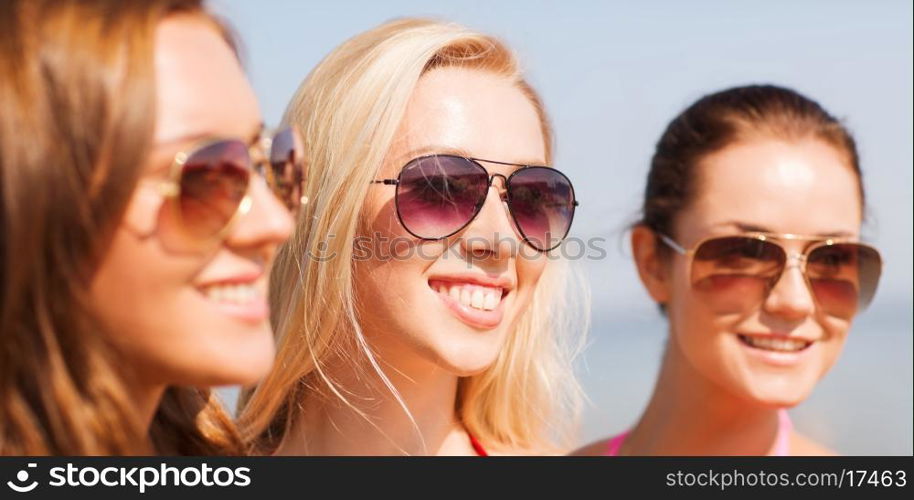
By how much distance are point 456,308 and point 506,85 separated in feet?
2.78

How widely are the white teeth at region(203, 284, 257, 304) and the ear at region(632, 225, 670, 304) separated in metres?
1.91

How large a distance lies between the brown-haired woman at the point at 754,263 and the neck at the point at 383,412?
2.75 ft

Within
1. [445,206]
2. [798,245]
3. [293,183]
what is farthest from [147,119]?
[798,245]

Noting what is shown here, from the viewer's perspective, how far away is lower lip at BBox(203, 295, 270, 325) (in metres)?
2.13

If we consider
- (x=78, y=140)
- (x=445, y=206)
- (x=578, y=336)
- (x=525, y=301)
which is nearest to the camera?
(x=78, y=140)

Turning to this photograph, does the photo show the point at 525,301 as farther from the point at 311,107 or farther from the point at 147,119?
the point at 147,119

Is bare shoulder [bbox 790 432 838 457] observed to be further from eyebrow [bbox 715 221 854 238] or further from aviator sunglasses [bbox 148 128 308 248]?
aviator sunglasses [bbox 148 128 308 248]

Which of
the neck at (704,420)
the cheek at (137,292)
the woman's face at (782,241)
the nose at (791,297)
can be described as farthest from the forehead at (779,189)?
the cheek at (137,292)

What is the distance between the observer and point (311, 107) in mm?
3621

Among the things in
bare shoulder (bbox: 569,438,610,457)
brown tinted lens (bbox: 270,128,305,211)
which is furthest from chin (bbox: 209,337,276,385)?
bare shoulder (bbox: 569,438,610,457)

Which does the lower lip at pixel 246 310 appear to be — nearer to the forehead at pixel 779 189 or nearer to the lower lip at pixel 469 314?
the lower lip at pixel 469 314

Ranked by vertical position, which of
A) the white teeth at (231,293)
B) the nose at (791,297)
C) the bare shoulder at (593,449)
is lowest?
A: the bare shoulder at (593,449)

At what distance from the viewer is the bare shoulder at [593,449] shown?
13.2 ft

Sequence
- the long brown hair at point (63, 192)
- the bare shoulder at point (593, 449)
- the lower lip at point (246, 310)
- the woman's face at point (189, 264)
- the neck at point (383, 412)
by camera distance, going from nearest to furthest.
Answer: the long brown hair at point (63, 192) → the woman's face at point (189, 264) → the lower lip at point (246, 310) → the neck at point (383, 412) → the bare shoulder at point (593, 449)
